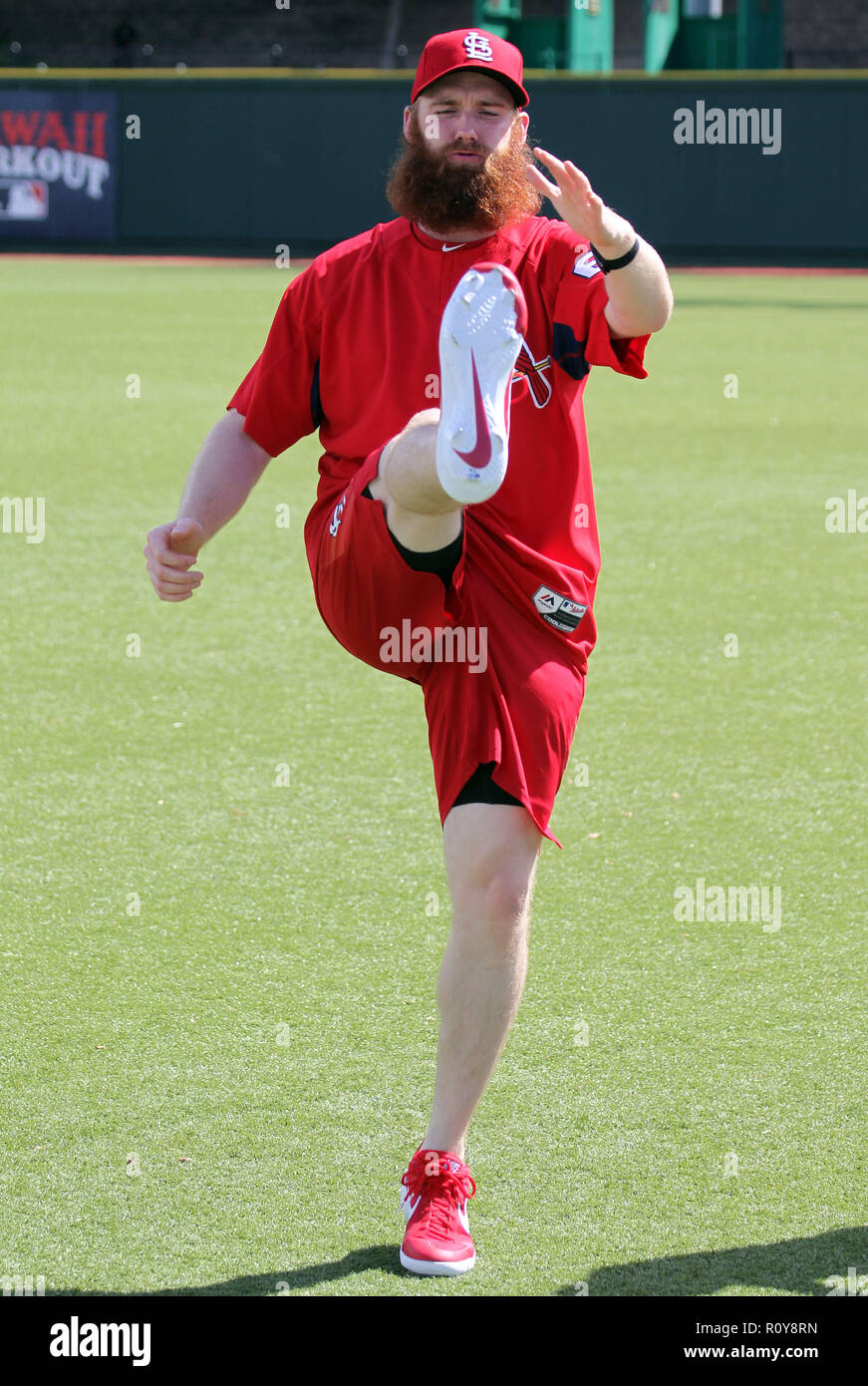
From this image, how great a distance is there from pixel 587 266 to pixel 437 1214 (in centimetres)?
185

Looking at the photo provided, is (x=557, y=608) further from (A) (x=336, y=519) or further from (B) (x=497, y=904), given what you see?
(B) (x=497, y=904)

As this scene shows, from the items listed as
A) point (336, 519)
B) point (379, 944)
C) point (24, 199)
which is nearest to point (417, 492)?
point (336, 519)

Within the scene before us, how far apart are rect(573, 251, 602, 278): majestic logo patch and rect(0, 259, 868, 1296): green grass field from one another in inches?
71.2

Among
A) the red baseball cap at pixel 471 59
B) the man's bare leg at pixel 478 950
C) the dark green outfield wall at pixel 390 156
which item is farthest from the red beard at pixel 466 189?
the dark green outfield wall at pixel 390 156

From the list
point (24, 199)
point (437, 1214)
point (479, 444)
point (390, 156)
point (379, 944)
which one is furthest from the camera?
point (24, 199)

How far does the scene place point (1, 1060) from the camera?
4.08 meters

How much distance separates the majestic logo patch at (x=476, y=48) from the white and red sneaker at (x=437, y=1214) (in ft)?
7.05

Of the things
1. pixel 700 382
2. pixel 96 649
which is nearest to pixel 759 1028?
pixel 96 649

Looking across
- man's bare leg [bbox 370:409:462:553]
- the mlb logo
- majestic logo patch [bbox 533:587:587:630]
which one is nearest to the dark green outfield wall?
the mlb logo

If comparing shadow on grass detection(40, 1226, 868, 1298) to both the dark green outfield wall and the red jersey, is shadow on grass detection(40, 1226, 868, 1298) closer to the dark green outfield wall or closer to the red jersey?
the red jersey

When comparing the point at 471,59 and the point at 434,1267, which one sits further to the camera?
the point at 471,59

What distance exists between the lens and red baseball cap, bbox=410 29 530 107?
136 inches

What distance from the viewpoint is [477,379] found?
9.77 feet

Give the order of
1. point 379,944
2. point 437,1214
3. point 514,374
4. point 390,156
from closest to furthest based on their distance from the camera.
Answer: point 437,1214 < point 514,374 < point 379,944 < point 390,156
